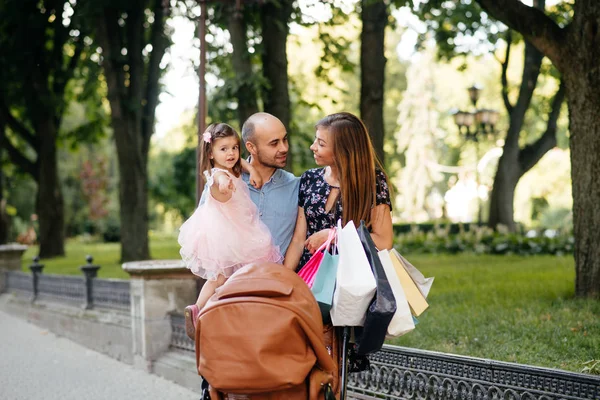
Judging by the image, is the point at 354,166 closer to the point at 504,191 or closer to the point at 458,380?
the point at 458,380

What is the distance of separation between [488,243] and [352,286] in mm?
14368

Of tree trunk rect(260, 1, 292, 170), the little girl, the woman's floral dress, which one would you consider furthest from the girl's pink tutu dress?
tree trunk rect(260, 1, 292, 170)

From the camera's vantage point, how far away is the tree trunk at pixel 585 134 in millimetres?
7707

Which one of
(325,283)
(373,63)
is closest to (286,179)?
(325,283)

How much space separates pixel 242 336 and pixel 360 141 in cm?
118

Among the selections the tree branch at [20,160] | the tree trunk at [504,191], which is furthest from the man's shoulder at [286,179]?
the tree branch at [20,160]

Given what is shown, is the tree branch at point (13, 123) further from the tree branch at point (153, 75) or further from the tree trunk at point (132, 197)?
the tree trunk at point (132, 197)

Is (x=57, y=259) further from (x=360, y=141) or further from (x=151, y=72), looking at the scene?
(x=360, y=141)

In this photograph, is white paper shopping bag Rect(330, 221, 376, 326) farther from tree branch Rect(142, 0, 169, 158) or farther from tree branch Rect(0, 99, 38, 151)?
tree branch Rect(0, 99, 38, 151)

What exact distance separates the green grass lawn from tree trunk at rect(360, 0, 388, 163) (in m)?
Result: 2.71

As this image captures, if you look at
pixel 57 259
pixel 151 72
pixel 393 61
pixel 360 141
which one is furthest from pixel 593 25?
pixel 393 61

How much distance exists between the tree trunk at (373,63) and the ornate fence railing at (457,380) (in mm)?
5891

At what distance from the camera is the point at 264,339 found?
10.0ft

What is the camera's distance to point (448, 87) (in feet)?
183
